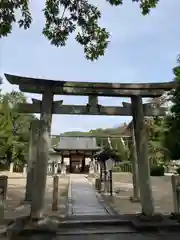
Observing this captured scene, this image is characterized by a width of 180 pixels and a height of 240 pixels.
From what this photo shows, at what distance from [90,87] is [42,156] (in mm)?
2135

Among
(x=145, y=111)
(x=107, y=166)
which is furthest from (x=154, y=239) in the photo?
(x=107, y=166)

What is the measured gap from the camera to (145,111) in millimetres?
6914

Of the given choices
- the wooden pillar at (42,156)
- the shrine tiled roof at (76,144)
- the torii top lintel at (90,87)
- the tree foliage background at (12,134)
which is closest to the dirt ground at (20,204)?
the wooden pillar at (42,156)

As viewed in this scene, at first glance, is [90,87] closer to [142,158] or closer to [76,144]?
[142,158]

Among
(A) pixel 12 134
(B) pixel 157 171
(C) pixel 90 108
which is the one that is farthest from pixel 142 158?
(A) pixel 12 134

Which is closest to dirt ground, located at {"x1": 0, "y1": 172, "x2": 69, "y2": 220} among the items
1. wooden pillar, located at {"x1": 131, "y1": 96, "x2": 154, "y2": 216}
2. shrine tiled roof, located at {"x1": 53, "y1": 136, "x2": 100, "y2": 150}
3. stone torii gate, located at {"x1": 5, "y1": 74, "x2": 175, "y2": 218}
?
stone torii gate, located at {"x1": 5, "y1": 74, "x2": 175, "y2": 218}

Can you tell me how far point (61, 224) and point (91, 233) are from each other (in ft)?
2.70

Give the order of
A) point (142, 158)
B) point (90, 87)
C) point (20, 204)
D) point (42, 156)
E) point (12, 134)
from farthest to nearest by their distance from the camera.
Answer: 1. point (12, 134)
2. point (20, 204)
3. point (90, 87)
4. point (142, 158)
5. point (42, 156)

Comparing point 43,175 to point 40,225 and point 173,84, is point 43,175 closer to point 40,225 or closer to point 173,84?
point 40,225

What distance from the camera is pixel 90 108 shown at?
22.1 feet

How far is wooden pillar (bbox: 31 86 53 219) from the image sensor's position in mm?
5816

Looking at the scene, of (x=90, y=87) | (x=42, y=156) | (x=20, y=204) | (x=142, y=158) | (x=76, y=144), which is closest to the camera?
(x=42, y=156)

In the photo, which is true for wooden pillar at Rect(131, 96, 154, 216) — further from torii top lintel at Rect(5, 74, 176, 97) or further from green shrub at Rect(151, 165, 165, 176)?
green shrub at Rect(151, 165, 165, 176)

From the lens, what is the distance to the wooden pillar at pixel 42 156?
582cm
